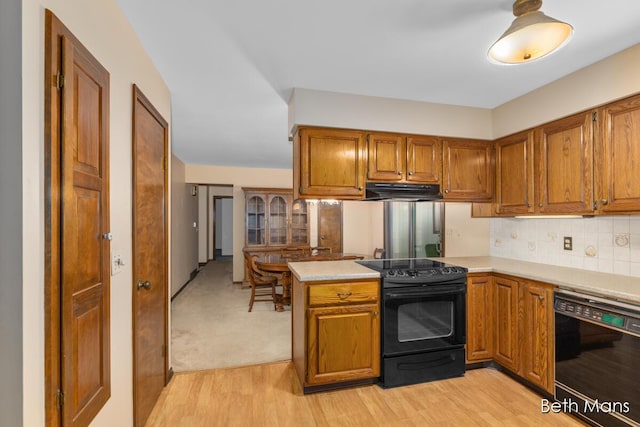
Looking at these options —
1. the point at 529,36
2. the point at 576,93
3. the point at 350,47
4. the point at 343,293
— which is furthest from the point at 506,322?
the point at 350,47

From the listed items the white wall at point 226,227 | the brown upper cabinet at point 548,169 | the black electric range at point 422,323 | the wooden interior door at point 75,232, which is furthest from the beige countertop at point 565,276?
the white wall at point 226,227

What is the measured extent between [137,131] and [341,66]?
1422 millimetres

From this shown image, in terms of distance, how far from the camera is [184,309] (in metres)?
4.49

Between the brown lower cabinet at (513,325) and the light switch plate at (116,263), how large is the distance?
2.55m

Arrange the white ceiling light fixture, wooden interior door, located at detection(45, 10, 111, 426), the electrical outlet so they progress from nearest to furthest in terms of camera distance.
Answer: wooden interior door, located at detection(45, 10, 111, 426), the white ceiling light fixture, the electrical outlet

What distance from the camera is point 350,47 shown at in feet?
6.23

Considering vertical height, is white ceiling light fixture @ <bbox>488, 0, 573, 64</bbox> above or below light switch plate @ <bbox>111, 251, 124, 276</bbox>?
above

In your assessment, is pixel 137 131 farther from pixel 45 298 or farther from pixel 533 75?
pixel 533 75

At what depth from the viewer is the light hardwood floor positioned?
1.96 m

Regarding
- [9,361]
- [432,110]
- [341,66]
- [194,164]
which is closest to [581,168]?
[432,110]

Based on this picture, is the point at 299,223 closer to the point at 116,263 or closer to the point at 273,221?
A: the point at 273,221

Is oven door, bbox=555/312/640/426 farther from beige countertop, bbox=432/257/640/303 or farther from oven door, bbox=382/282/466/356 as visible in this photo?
oven door, bbox=382/282/466/356

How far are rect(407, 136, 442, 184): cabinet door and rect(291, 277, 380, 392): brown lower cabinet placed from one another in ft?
3.68

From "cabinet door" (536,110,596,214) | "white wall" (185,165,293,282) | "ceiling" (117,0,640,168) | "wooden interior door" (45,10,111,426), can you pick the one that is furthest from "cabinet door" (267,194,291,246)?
"wooden interior door" (45,10,111,426)
